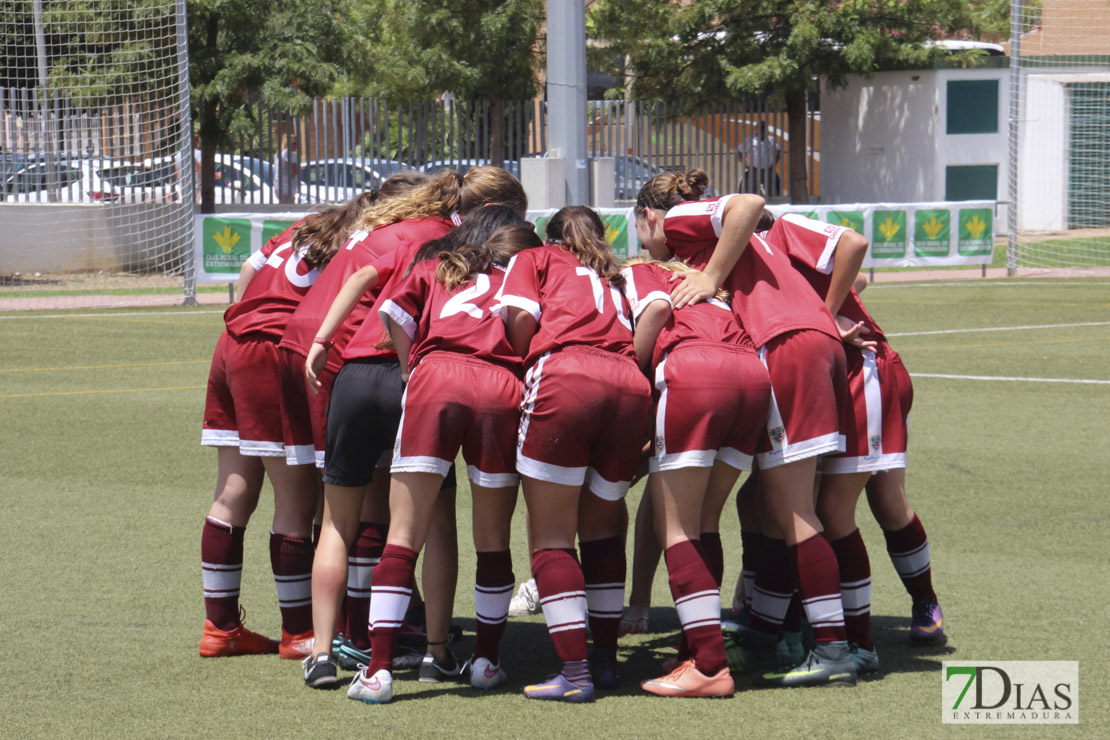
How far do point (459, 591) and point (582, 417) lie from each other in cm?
193

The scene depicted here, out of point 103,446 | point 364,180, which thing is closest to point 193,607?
point 103,446

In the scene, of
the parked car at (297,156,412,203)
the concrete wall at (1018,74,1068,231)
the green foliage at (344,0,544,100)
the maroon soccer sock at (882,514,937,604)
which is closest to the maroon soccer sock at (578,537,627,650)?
the maroon soccer sock at (882,514,937,604)

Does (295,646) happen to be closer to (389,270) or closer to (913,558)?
(389,270)

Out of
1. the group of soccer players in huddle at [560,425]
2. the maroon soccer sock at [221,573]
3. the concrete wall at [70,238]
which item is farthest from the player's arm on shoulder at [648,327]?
the concrete wall at [70,238]

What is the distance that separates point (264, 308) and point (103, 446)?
4.56 meters

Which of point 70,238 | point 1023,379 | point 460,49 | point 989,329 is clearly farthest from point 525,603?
point 460,49

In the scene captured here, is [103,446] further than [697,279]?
Yes

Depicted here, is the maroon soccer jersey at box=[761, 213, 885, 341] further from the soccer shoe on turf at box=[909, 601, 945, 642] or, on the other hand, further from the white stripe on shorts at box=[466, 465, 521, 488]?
the white stripe on shorts at box=[466, 465, 521, 488]

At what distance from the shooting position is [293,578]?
4875mm

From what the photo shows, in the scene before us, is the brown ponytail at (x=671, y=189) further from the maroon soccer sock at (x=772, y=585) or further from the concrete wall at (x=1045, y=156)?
the concrete wall at (x=1045, y=156)

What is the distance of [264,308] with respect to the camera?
497cm

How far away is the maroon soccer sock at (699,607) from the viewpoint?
436 centimetres

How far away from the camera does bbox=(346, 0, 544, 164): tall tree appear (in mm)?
30547

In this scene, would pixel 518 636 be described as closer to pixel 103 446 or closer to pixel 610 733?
pixel 610 733
